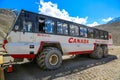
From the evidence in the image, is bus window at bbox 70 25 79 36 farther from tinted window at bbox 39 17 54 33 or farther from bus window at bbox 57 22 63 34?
tinted window at bbox 39 17 54 33

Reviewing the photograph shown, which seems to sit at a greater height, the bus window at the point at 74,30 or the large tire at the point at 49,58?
the bus window at the point at 74,30

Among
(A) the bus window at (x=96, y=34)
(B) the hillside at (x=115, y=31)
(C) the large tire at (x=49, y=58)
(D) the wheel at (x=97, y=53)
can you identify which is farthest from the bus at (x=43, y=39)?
(B) the hillside at (x=115, y=31)

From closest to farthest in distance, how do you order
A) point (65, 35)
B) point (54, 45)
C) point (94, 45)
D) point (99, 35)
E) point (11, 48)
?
point (11, 48), point (54, 45), point (65, 35), point (94, 45), point (99, 35)

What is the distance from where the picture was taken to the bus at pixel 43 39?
795cm

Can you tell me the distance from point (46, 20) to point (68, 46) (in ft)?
9.30

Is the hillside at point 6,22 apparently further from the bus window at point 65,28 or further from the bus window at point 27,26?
the bus window at point 65,28

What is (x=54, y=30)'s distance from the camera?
32.4ft

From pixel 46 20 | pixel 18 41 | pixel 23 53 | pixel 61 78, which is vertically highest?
pixel 46 20

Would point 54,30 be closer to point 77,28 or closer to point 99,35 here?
point 77,28

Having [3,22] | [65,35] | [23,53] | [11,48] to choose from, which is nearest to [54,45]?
[65,35]

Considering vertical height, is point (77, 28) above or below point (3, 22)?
below

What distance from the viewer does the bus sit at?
795 centimetres

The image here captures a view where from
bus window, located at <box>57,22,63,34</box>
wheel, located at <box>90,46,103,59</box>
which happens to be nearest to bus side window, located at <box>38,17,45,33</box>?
bus window, located at <box>57,22,63,34</box>

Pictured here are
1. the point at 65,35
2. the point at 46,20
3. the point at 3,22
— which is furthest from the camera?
the point at 3,22
